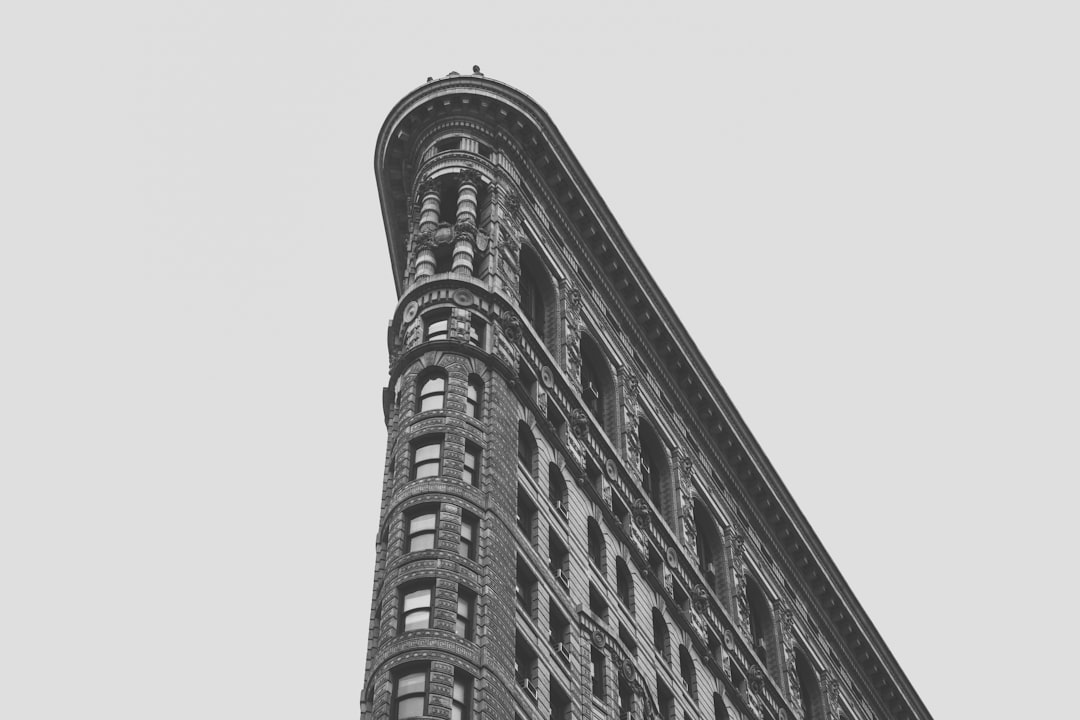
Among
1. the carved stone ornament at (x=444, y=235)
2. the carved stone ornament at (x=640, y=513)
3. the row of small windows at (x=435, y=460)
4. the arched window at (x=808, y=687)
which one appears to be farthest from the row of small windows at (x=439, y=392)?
the arched window at (x=808, y=687)

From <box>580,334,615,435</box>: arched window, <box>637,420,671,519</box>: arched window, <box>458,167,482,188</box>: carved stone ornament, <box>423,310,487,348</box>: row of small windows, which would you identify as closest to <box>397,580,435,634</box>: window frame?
<box>423,310,487,348</box>: row of small windows

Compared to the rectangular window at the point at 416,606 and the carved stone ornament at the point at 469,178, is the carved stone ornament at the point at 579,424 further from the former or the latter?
the rectangular window at the point at 416,606

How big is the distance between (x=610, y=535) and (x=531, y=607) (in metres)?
10.6

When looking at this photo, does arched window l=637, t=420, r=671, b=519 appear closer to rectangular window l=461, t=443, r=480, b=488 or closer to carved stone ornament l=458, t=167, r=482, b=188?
carved stone ornament l=458, t=167, r=482, b=188

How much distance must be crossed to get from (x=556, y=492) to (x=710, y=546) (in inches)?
751

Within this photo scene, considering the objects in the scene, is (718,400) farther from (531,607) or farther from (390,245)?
(531,607)

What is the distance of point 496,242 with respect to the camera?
7406 cm

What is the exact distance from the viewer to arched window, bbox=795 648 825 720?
87188mm

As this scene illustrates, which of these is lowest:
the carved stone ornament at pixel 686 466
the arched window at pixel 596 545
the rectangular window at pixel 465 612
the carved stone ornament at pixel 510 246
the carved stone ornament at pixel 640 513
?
the rectangular window at pixel 465 612

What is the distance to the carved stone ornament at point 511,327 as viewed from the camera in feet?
227

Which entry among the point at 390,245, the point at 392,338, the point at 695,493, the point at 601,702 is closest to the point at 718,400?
the point at 695,493

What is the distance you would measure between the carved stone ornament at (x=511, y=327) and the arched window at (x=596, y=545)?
7562 mm

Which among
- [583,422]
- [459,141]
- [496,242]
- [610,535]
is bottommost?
[610,535]

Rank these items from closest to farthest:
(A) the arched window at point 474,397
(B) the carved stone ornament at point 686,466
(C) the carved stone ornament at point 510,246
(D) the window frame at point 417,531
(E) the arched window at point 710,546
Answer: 1. (D) the window frame at point 417,531
2. (A) the arched window at point 474,397
3. (C) the carved stone ornament at point 510,246
4. (E) the arched window at point 710,546
5. (B) the carved stone ornament at point 686,466
